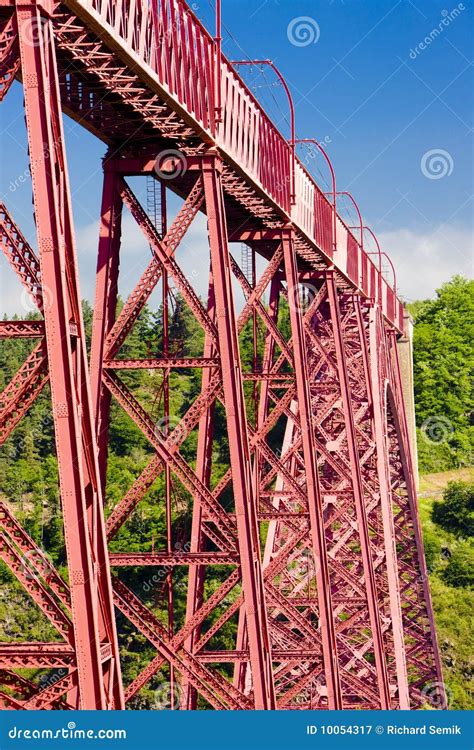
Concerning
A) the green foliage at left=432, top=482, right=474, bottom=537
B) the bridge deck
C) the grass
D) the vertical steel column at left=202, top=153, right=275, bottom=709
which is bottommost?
the grass

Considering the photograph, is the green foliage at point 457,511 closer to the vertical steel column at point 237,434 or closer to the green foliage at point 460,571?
the green foliage at point 460,571

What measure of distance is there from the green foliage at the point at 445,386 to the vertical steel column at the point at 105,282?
54.3m

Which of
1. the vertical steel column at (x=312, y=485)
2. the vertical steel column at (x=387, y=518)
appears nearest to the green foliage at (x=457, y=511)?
the vertical steel column at (x=387, y=518)

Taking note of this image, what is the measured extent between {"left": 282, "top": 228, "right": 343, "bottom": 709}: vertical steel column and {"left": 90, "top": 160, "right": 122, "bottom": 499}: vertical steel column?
4.73 m

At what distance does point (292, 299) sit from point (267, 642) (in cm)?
547

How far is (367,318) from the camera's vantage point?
29781mm

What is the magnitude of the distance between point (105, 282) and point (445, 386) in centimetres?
5869

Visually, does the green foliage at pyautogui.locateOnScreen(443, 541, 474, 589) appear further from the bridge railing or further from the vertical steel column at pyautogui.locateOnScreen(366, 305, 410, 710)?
the bridge railing

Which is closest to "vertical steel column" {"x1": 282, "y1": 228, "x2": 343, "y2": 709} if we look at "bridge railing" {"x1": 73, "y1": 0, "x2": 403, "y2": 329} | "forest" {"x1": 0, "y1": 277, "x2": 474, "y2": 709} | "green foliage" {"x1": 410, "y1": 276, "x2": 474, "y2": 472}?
"bridge railing" {"x1": 73, "y1": 0, "x2": 403, "y2": 329}

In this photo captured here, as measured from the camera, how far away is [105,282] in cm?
1216

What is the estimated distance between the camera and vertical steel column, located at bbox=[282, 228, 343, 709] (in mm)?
16906

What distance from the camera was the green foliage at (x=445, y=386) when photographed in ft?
218

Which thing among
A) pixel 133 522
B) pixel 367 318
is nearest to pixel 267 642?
pixel 367 318

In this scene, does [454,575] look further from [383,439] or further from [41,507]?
[383,439]
